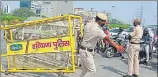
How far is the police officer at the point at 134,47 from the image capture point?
880 centimetres

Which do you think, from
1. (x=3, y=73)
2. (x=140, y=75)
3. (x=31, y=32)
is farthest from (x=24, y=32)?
(x=140, y=75)

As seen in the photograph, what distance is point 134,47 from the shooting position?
8.91m

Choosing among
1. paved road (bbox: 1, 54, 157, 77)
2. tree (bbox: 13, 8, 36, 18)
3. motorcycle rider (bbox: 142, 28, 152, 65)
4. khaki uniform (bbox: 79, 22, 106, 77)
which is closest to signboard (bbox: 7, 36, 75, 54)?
paved road (bbox: 1, 54, 157, 77)

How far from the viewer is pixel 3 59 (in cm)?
1122

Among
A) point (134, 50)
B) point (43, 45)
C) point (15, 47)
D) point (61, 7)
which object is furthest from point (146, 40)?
point (61, 7)

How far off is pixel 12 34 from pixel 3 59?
8.59 feet

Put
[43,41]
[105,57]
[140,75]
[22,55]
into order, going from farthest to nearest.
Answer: [105,57] → [140,75] → [22,55] → [43,41]

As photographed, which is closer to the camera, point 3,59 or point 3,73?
point 3,73

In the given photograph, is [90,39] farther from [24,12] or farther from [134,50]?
[24,12]

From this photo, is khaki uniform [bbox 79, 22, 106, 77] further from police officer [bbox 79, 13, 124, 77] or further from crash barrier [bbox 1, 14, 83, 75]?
crash barrier [bbox 1, 14, 83, 75]

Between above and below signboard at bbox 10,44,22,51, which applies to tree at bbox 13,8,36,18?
above

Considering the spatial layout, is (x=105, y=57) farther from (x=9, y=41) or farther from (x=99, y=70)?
(x=9, y=41)

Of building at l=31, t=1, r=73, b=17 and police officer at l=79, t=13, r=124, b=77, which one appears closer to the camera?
police officer at l=79, t=13, r=124, b=77

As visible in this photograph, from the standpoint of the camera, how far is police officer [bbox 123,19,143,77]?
347 inches
